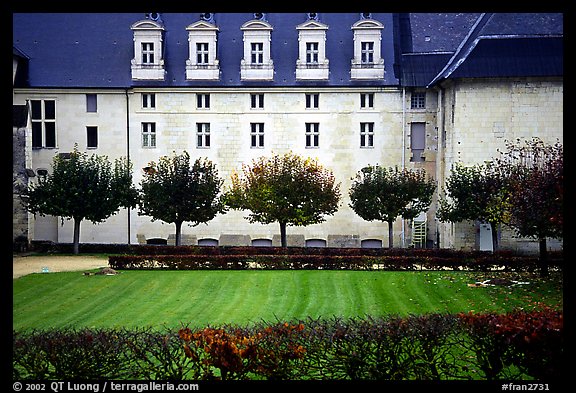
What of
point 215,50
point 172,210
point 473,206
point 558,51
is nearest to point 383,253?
point 473,206

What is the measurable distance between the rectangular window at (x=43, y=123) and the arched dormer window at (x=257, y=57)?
722 cm

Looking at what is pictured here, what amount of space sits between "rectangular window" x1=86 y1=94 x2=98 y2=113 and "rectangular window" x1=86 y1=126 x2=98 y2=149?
0.67m

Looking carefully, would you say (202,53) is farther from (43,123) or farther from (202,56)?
(43,123)

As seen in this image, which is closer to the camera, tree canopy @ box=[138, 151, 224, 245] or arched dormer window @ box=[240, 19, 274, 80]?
tree canopy @ box=[138, 151, 224, 245]

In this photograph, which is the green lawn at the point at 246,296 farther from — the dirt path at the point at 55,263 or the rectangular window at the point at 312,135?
the rectangular window at the point at 312,135

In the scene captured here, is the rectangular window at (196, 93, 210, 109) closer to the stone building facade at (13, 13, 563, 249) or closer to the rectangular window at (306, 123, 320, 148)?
the stone building facade at (13, 13, 563, 249)

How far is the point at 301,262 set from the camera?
18.9 metres

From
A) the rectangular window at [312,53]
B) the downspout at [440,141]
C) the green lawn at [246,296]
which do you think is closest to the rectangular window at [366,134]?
the downspout at [440,141]

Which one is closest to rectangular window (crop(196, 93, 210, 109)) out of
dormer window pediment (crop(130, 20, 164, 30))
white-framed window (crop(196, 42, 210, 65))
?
white-framed window (crop(196, 42, 210, 65))

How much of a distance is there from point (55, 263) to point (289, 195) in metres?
7.14

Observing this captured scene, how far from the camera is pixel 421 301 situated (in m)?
13.4

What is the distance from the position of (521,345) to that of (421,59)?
2034cm

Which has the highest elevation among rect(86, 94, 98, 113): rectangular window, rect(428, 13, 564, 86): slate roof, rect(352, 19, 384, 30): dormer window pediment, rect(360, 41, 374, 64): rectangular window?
rect(352, 19, 384, 30): dormer window pediment

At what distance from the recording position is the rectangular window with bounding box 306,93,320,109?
27344 millimetres
